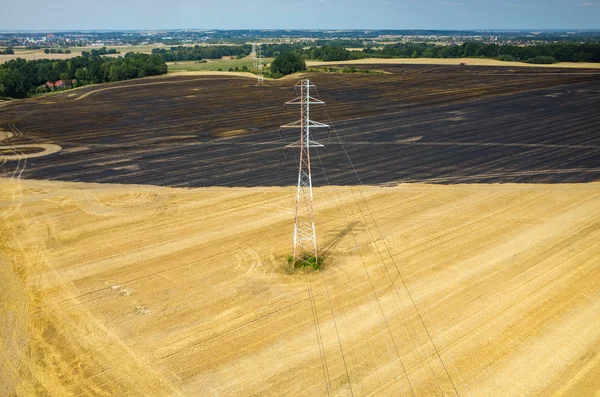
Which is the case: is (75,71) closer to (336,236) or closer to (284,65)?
(284,65)

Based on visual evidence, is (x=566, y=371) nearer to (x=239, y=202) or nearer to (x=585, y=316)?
(x=585, y=316)

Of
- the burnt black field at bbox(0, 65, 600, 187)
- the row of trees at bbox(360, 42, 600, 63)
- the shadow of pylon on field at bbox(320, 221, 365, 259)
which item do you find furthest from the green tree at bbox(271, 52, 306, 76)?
the shadow of pylon on field at bbox(320, 221, 365, 259)

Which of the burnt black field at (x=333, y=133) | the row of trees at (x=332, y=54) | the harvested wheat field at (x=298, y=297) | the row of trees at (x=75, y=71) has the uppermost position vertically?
the row of trees at (x=332, y=54)

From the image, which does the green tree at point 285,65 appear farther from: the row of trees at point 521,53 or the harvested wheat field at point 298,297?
the harvested wheat field at point 298,297

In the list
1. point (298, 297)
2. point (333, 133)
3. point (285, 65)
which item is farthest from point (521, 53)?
point (298, 297)

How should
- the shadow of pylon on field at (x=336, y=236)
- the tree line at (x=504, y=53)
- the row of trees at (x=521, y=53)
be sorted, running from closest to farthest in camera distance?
the shadow of pylon on field at (x=336, y=236), the row of trees at (x=521, y=53), the tree line at (x=504, y=53)

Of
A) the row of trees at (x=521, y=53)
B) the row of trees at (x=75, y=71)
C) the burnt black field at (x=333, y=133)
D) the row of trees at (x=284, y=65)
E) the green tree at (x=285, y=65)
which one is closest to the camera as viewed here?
the burnt black field at (x=333, y=133)

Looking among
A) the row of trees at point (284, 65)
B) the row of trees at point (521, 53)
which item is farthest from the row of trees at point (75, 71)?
the row of trees at point (521, 53)

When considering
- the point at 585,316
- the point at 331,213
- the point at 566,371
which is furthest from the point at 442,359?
the point at 331,213
